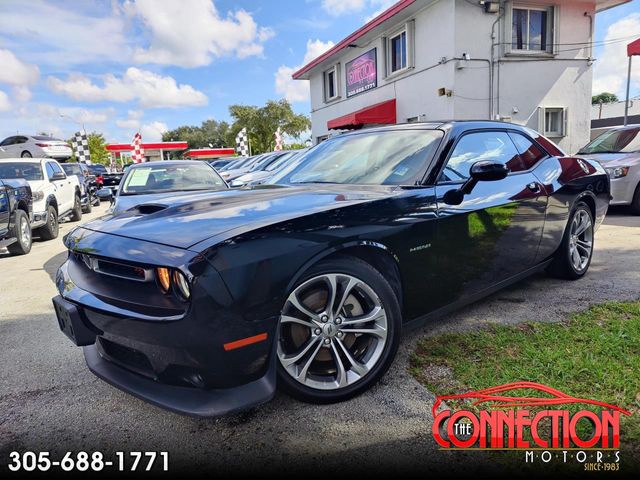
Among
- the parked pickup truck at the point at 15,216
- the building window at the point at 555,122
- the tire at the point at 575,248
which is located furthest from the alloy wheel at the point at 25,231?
the building window at the point at 555,122

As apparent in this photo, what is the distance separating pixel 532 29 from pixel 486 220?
13442mm

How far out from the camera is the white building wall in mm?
12938

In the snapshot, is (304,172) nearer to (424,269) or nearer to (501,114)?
(424,269)

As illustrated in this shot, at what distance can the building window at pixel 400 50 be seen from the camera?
14.8 metres

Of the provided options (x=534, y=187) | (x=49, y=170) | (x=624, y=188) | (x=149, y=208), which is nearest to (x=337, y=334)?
(x=149, y=208)

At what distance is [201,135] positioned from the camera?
82562 millimetres

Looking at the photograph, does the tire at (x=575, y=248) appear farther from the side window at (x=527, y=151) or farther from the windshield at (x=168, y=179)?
the windshield at (x=168, y=179)

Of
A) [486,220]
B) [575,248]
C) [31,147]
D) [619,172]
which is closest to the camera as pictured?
[486,220]

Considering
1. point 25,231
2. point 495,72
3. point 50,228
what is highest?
point 495,72

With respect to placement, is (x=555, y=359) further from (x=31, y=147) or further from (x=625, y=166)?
(x=31, y=147)

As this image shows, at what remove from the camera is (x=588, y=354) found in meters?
2.63

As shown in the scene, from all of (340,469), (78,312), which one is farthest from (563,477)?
(78,312)

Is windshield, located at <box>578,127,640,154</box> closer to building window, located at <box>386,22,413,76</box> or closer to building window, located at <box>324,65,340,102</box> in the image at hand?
building window, located at <box>386,22,413,76</box>

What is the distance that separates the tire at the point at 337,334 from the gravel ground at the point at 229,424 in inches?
5.3
